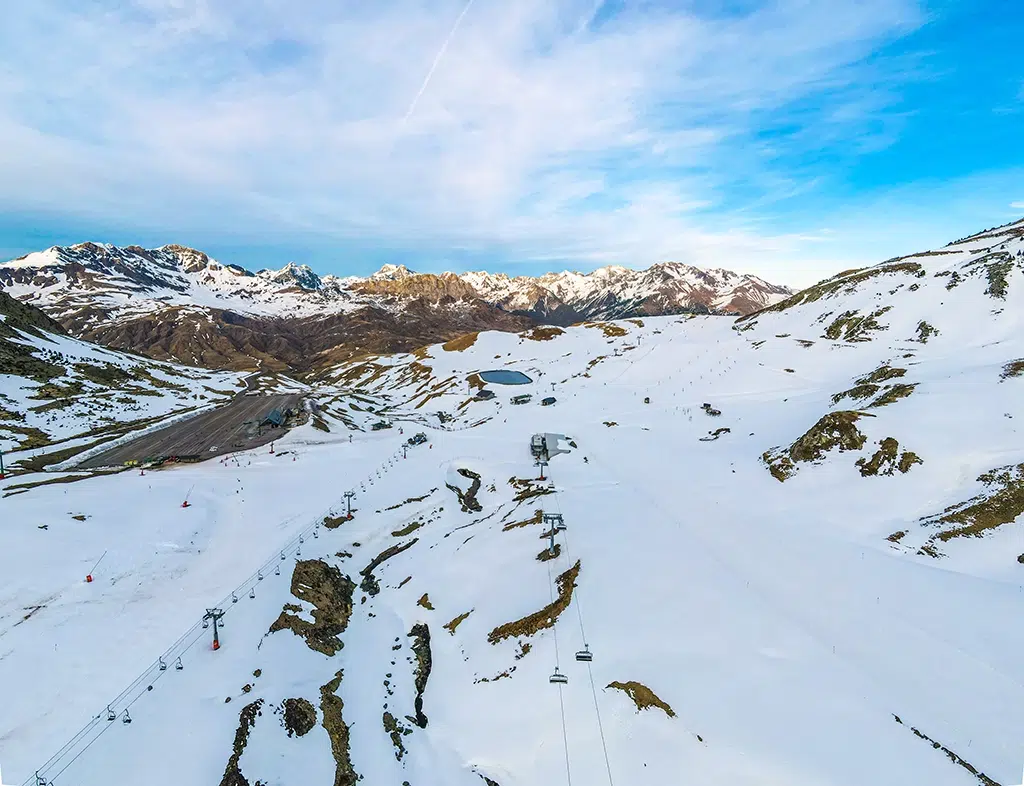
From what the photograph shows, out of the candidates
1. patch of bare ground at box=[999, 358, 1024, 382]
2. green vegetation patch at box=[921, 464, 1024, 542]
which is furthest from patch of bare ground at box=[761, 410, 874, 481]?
patch of bare ground at box=[999, 358, 1024, 382]

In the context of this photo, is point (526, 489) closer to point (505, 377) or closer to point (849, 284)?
point (505, 377)

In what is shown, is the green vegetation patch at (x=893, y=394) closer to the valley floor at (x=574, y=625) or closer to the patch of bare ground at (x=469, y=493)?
the valley floor at (x=574, y=625)

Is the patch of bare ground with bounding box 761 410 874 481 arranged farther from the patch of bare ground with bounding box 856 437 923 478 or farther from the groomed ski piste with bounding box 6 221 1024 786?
the patch of bare ground with bounding box 856 437 923 478

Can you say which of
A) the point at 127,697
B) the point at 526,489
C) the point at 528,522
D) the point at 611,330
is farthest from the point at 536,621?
the point at 611,330

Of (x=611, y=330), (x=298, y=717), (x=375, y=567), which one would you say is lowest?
(x=375, y=567)

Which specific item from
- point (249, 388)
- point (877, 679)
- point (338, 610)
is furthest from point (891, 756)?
point (249, 388)

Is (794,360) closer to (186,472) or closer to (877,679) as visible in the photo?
(877,679)

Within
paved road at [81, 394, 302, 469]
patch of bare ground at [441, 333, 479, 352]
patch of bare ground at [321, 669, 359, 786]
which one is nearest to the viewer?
patch of bare ground at [321, 669, 359, 786]
